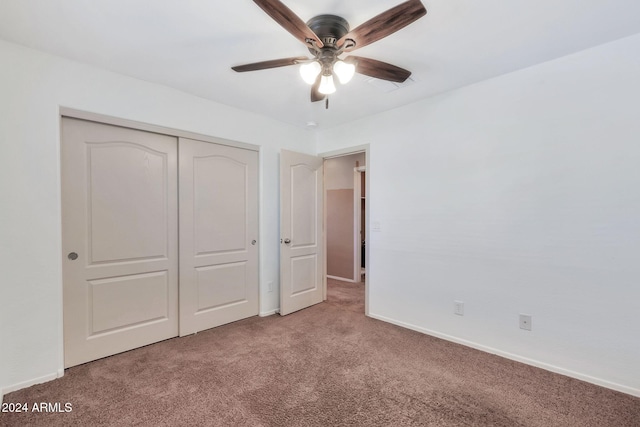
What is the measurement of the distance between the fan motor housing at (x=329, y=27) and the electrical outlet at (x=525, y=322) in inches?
100

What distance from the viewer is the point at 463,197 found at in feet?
8.80

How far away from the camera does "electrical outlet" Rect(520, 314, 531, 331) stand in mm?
2314

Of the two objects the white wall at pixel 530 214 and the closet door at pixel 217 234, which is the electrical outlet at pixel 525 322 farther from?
the closet door at pixel 217 234

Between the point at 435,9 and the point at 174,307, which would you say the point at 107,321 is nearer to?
the point at 174,307

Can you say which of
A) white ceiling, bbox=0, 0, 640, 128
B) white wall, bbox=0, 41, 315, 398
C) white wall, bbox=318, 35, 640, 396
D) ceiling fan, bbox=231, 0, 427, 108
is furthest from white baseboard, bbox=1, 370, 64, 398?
white wall, bbox=318, 35, 640, 396

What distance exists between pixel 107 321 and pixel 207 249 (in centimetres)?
101

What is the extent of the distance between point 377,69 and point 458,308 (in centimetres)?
225

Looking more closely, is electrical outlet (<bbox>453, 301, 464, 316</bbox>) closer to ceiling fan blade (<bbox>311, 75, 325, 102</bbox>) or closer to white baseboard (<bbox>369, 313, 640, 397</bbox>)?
white baseboard (<bbox>369, 313, 640, 397</bbox>)

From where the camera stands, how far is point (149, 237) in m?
2.63

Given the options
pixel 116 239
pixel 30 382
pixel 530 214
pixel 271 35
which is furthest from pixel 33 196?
pixel 530 214

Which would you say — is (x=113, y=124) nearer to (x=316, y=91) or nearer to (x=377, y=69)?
(x=316, y=91)

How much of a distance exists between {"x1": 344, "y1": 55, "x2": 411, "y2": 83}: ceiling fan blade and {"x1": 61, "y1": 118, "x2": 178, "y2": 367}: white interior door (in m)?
1.94

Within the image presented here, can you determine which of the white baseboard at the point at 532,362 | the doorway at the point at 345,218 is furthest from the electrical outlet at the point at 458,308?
the doorway at the point at 345,218

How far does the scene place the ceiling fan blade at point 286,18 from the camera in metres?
1.29
